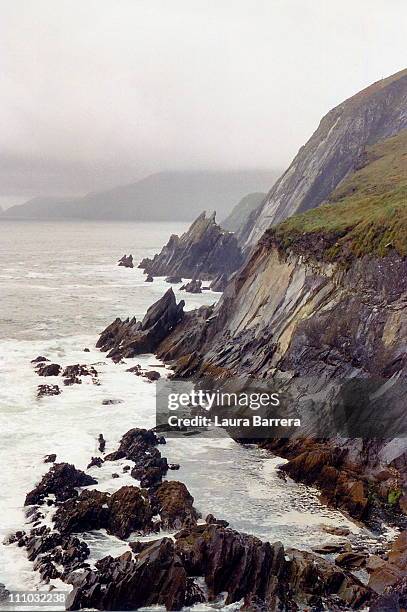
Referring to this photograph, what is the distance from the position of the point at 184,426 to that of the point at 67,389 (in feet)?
41.9

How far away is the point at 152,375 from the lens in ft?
182

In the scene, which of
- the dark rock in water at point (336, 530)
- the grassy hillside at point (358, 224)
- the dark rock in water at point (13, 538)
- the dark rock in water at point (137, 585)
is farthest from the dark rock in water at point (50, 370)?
the dark rock in water at point (336, 530)

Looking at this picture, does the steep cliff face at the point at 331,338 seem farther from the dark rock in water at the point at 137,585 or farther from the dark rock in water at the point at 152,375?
the dark rock in water at the point at 137,585

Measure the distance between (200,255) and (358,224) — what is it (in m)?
83.9

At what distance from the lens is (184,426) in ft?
146

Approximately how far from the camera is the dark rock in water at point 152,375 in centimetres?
5512

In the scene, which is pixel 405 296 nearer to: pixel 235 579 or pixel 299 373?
pixel 299 373

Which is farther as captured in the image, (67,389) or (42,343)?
(42,343)

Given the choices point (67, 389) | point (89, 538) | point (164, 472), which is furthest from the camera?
point (67, 389)

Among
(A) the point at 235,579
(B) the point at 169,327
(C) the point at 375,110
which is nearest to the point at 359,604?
(A) the point at 235,579

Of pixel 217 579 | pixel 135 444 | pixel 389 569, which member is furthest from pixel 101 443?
pixel 389 569

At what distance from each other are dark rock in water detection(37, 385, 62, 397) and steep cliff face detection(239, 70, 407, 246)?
257 ft

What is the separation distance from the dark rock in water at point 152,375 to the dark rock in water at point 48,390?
343 inches

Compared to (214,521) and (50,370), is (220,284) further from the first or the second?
(214,521)
